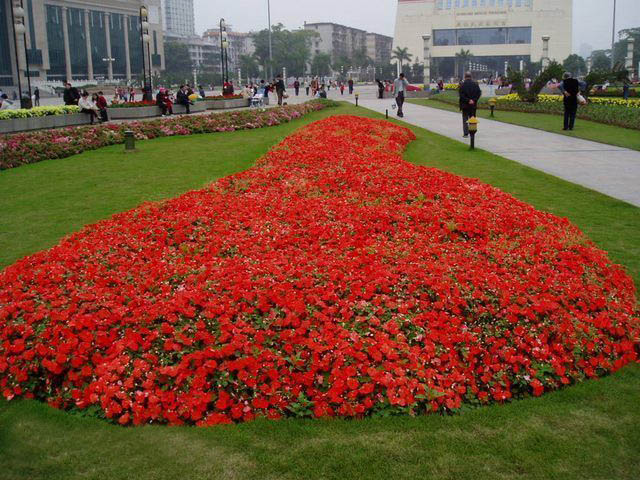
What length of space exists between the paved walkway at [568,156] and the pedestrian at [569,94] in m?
0.77

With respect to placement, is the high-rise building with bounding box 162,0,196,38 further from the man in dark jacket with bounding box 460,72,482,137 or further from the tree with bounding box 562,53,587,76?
the man in dark jacket with bounding box 460,72,482,137

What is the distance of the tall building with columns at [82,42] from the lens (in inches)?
2906

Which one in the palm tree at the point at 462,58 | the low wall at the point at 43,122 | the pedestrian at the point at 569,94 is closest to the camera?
the pedestrian at the point at 569,94

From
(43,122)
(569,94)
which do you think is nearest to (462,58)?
(569,94)

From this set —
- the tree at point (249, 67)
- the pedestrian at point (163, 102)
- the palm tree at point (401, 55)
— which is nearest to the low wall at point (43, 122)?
the pedestrian at point (163, 102)

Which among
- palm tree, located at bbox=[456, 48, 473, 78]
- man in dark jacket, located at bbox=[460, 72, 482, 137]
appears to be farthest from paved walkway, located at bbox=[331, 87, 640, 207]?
palm tree, located at bbox=[456, 48, 473, 78]

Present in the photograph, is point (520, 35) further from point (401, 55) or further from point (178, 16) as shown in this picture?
point (178, 16)

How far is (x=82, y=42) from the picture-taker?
86.5 metres

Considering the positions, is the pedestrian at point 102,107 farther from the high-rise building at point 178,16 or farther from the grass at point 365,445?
the high-rise building at point 178,16

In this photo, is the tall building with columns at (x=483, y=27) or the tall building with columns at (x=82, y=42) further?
the tall building with columns at (x=483, y=27)

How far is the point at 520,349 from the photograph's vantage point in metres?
4.00

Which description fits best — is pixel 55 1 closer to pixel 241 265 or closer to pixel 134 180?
pixel 134 180

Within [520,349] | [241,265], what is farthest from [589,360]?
[241,265]

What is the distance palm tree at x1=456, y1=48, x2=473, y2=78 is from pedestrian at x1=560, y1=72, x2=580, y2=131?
80423 millimetres
